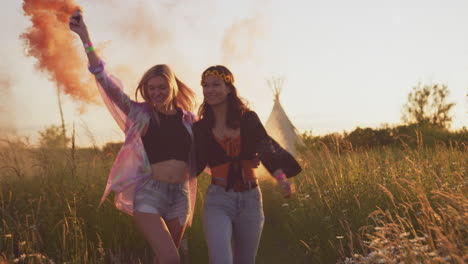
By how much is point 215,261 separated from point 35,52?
7.53 m

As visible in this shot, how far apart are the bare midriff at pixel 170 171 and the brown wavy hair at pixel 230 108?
1.57 feet

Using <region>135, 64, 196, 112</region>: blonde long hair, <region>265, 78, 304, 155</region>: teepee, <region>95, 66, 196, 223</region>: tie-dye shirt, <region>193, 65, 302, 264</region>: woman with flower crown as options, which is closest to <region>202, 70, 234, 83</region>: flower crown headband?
<region>193, 65, 302, 264</region>: woman with flower crown

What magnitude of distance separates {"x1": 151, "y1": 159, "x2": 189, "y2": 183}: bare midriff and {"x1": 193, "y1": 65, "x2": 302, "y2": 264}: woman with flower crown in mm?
223

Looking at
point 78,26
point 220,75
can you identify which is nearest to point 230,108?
point 220,75

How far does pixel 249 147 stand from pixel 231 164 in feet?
0.87

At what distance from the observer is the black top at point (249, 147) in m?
3.74

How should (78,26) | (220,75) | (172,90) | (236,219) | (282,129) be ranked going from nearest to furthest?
(236,219), (220,75), (172,90), (78,26), (282,129)

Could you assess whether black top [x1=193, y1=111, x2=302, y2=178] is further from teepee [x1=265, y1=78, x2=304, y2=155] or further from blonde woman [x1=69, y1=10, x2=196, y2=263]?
teepee [x1=265, y1=78, x2=304, y2=155]

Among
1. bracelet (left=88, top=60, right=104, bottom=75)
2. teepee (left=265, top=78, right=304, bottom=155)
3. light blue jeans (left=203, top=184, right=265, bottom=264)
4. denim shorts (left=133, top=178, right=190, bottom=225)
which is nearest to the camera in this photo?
light blue jeans (left=203, top=184, right=265, bottom=264)

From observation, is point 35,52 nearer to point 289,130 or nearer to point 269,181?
point 269,181

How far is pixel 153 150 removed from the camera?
3.89 meters

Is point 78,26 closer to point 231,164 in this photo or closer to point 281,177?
point 231,164

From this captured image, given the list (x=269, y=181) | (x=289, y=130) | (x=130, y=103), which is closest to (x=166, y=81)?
(x=130, y=103)

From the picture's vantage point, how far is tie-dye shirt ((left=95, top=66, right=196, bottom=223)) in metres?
3.88
